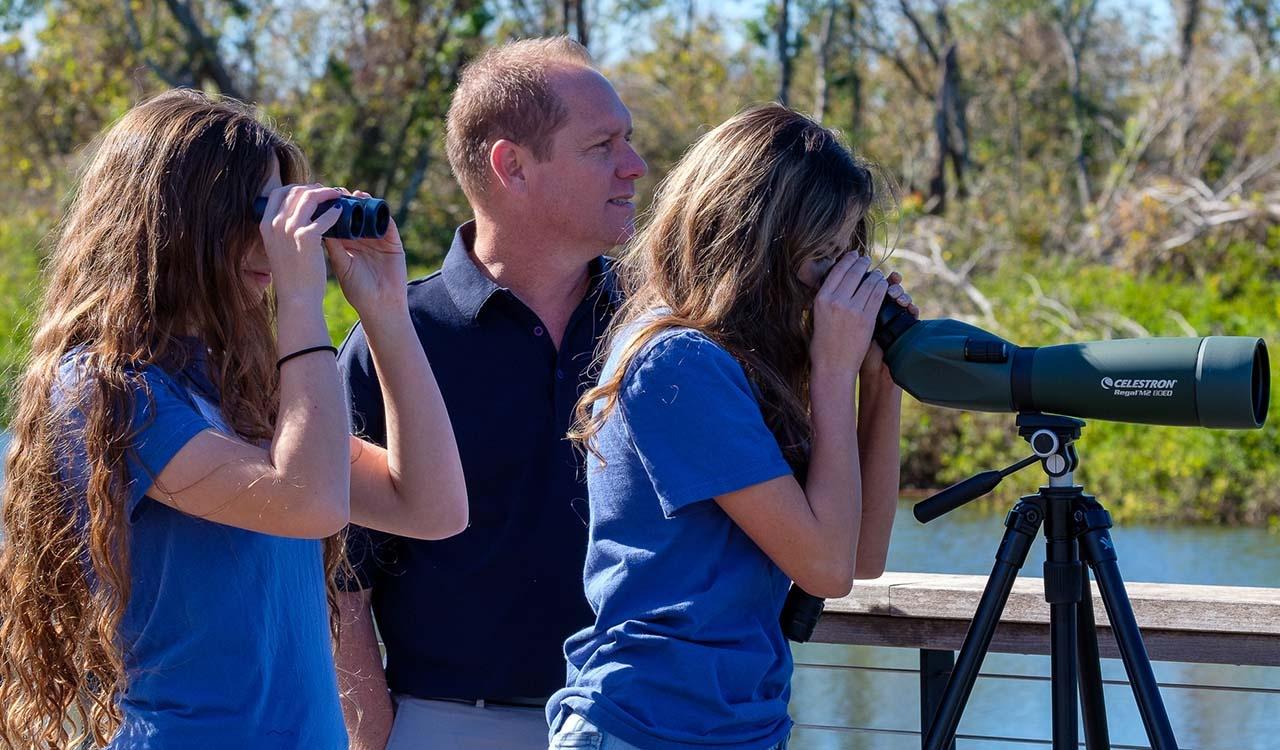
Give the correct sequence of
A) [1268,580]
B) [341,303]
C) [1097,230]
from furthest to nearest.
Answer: [341,303], [1097,230], [1268,580]

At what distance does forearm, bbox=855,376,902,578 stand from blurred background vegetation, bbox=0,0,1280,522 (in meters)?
5.38

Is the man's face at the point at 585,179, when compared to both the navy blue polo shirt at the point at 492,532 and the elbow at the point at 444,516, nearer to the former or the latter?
the navy blue polo shirt at the point at 492,532

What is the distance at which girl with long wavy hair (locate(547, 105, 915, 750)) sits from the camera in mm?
1512

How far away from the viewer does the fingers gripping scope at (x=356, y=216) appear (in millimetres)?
1579

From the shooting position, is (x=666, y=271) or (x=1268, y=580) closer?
(x=666, y=271)

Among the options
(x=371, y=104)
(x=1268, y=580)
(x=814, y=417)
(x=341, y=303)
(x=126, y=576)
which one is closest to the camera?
(x=126, y=576)

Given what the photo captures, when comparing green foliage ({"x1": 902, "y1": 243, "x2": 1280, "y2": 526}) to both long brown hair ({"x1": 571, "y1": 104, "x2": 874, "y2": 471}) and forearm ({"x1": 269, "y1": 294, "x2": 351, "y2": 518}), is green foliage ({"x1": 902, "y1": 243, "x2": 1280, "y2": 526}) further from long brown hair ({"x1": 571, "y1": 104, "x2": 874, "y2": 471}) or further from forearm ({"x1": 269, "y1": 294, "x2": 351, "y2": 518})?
forearm ({"x1": 269, "y1": 294, "x2": 351, "y2": 518})

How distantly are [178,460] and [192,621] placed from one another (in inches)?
6.3

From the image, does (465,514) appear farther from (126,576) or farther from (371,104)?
(371,104)

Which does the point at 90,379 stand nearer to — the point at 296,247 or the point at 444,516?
the point at 296,247

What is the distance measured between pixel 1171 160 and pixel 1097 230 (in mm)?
1679

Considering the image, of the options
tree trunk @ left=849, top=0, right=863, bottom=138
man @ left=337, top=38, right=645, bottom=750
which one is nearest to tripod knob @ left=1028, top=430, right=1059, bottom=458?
man @ left=337, top=38, right=645, bottom=750

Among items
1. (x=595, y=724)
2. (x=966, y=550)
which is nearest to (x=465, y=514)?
(x=595, y=724)

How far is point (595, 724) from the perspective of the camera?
1.52 meters
